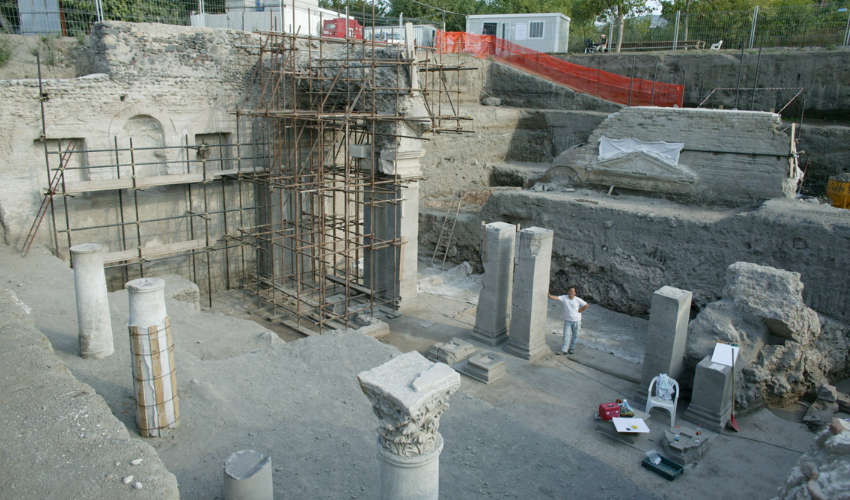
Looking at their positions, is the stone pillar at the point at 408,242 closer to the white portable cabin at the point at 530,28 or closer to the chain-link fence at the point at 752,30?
the chain-link fence at the point at 752,30

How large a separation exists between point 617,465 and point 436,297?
675cm

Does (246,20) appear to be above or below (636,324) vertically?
above

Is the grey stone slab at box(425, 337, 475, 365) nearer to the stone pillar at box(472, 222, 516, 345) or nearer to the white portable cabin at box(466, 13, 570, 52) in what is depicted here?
the stone pillar at box(472, 222, 516, 345)

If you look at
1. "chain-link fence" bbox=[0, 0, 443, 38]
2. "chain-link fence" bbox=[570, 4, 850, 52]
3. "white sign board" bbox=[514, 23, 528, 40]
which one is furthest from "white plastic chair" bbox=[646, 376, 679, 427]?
"white sign board" bbox=[514, 23, 528, 40]

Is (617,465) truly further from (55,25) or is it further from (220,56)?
(55,25)

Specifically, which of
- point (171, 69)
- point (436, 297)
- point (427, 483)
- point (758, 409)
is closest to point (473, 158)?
point (436, 297)

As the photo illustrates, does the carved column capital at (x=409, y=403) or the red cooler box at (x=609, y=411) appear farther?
the red cooler box at (x=609, y=411)

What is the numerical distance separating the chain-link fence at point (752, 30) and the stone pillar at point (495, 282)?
13499mm

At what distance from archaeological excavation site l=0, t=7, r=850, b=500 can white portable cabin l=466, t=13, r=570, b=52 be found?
11916 millimetres

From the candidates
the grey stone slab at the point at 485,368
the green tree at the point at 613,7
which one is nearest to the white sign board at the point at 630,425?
the grey stone slab at the point at 485,368

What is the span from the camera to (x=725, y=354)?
910cm

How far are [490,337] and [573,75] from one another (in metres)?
14.0

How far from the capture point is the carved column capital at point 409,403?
14.6ft

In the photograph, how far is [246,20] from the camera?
64.3 feet
